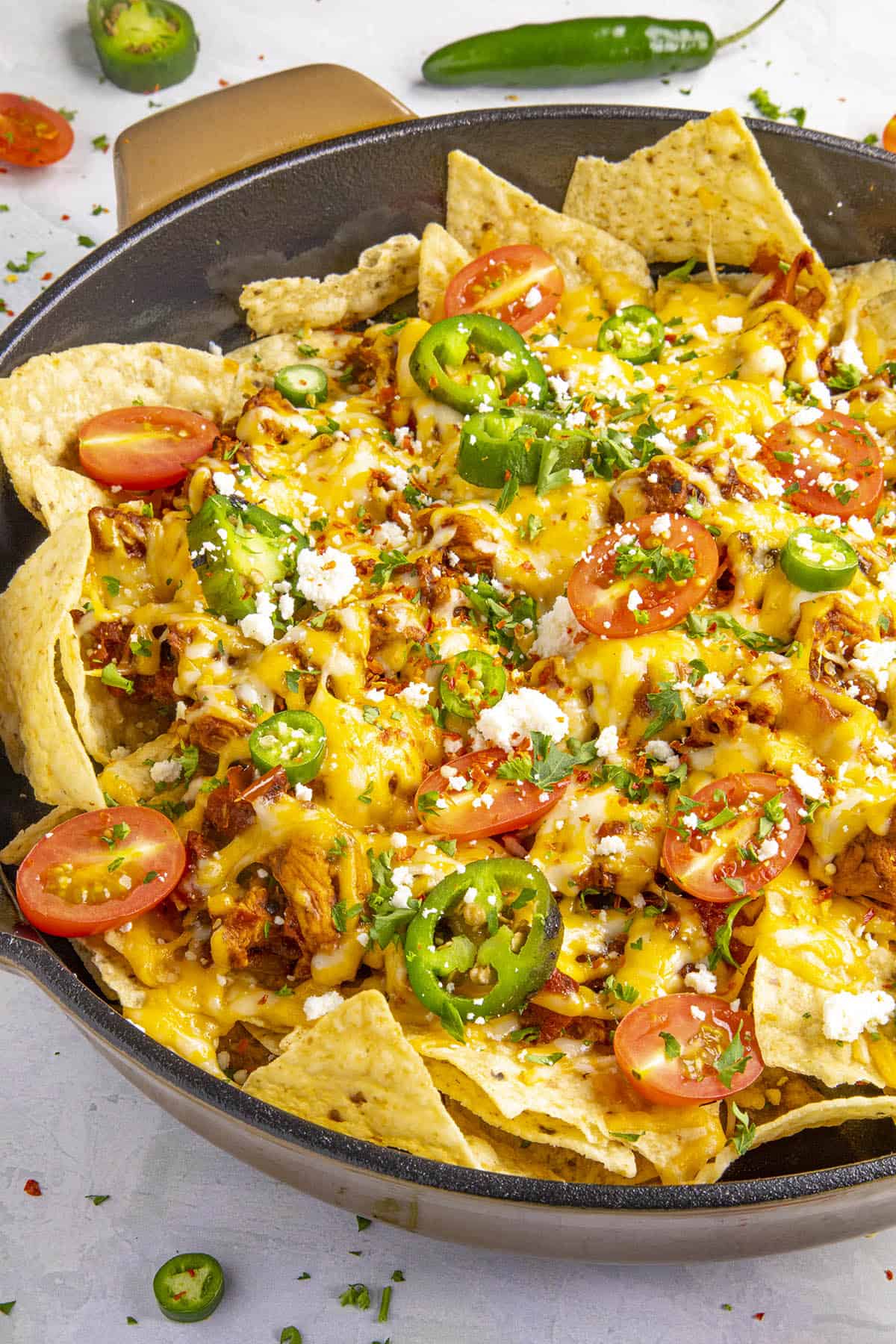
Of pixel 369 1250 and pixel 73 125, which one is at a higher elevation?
pixel 73 125

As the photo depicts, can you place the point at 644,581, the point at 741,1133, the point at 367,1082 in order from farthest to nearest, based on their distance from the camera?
the point at 644,581 < the point at 741,1133 < the point at 367,1082

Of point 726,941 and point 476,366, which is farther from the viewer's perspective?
point 476,366

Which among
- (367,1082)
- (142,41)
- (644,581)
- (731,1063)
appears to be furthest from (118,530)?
(142,41)

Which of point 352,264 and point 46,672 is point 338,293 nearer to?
point 352,264

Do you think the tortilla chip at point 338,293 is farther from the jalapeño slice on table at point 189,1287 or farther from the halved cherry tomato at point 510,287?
the jalapeño slice on table at point 189,1287

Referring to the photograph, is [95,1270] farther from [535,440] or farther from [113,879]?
[535,440]

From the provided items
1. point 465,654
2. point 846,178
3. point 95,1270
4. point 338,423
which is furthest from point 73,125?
point 95,1270

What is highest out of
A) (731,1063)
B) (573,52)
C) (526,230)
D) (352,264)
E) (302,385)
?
(573,52)
